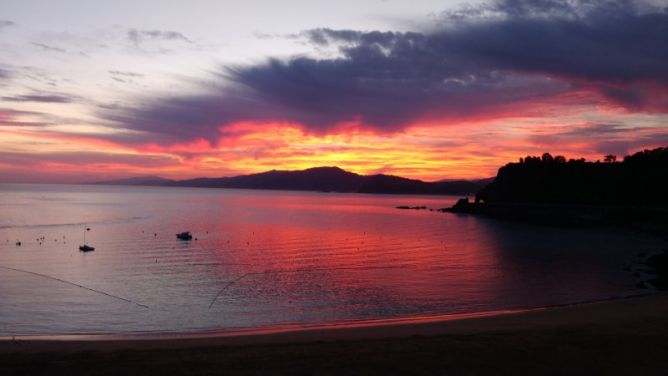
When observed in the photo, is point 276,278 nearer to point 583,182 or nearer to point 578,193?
point 578,193

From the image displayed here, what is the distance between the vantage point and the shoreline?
1727 cm

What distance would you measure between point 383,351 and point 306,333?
18.6 ft

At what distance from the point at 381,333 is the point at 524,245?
1965 inches

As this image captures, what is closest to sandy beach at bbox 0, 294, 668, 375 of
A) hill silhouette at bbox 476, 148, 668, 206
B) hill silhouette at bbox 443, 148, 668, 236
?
hill silhouette at bbox 443, 148, 668, 236

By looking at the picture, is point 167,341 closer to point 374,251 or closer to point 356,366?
point 356,366

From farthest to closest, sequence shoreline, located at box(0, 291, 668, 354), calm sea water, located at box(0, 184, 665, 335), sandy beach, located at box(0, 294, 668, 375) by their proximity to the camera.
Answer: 1. calm sea water, located at box(0, 184, 665, 335)
2. shoreline, located at box(0, 291, 668, 354)
3. sandy beach, located at box(0, 294, 668, 375)

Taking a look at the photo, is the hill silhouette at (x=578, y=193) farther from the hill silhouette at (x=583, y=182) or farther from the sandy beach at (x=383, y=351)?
the sandy beach at (x=383, y=351)

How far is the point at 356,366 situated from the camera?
13391mm

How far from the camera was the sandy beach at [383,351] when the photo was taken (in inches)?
520

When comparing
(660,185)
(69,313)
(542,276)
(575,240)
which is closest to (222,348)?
(69,313)

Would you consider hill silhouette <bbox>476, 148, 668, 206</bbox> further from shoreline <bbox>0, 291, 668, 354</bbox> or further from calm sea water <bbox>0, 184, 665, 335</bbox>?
shoreline <bbox>0, 291, 668, 354</bbox>

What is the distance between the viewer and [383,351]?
14812mm

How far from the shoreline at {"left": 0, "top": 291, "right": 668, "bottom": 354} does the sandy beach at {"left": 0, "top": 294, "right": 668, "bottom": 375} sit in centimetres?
5

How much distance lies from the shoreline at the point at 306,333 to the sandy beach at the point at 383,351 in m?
0.05
